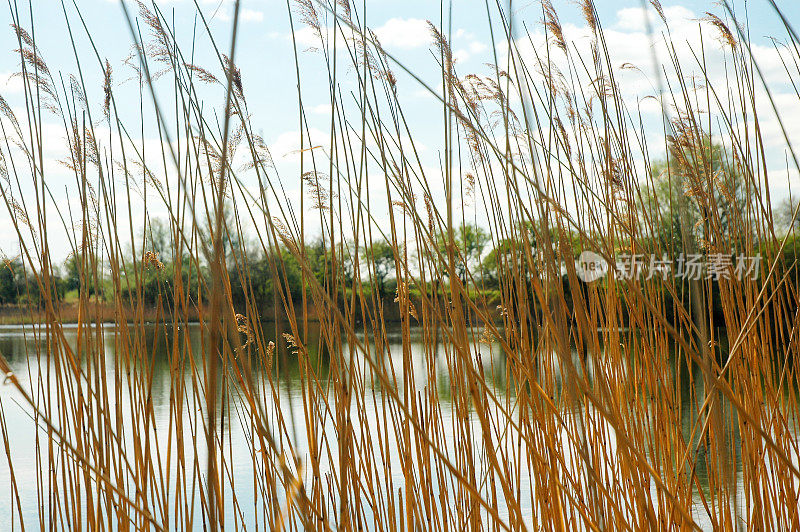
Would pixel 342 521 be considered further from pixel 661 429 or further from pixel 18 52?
pixel 18 52

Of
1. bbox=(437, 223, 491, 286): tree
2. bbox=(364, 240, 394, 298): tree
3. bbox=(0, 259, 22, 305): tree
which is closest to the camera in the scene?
bbox=(437, 223, 491, 286): tree

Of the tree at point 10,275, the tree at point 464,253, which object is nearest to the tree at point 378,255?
the tree at point 464,253

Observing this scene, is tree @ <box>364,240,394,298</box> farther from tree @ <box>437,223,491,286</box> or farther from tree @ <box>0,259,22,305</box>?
tree @ <box>0,259,22,305</box>

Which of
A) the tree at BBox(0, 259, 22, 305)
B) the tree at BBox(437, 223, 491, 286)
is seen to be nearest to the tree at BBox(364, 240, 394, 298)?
the tree at BBox(437, 223, 491, 286)

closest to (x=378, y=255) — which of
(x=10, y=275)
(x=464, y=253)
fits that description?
(x=464, y=253)

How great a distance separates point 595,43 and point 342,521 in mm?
956

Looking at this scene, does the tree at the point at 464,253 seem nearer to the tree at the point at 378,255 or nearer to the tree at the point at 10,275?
the tree at the point at 378,255

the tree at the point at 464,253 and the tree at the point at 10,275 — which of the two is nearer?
the tree at the point at 464,253

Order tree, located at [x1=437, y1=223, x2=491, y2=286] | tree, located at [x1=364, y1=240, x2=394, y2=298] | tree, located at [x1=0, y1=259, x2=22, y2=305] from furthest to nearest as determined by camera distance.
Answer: tree, located at [x1=0, y1=259, x2=22, y2=305], tree, located at [x1=364, y1=240, x2=394, y2=298], tree, located at [x1=437, y1=223, x2=491, y2=286]

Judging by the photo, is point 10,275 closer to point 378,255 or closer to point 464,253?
point 378,255

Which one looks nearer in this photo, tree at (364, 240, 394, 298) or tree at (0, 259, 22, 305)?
tree at (364, 240, 394, 298)

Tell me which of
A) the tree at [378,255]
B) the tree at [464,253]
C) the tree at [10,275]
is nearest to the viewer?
the tree at [464,253]

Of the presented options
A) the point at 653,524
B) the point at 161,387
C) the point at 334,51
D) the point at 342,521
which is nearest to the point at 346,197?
the point at 334,51

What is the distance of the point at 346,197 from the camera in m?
1.24
